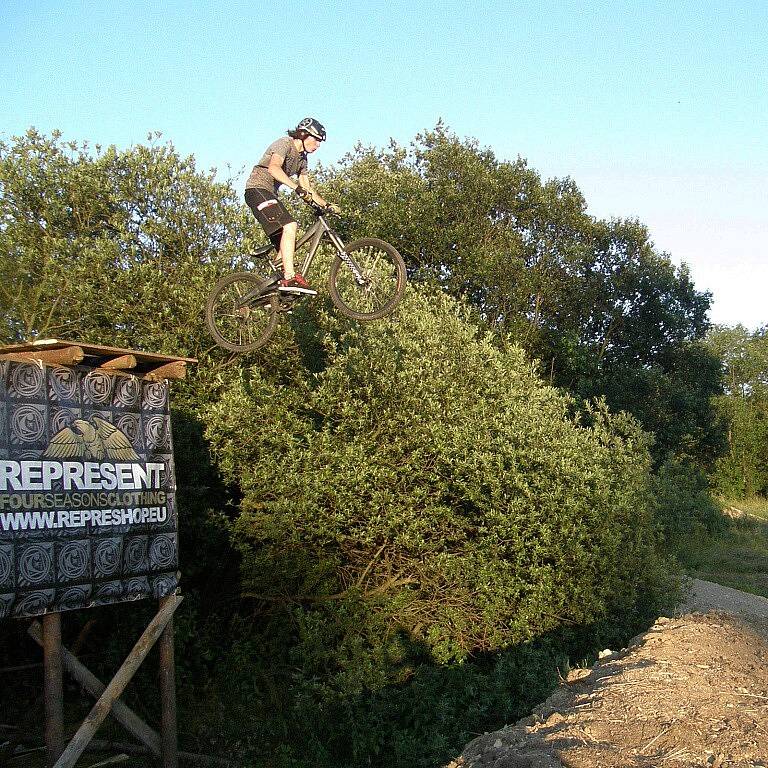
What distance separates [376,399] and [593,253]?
17.2 metres

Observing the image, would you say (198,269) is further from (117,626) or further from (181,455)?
(117,626)

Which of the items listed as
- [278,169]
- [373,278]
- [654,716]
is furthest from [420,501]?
[654,716]

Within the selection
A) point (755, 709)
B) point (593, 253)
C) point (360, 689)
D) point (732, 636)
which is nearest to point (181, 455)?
point (360, 689)

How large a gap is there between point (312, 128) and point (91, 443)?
4732 millimetres

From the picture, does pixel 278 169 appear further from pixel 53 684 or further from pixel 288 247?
pixel 53 684

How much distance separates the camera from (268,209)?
1000cm

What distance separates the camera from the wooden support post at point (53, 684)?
10430mm

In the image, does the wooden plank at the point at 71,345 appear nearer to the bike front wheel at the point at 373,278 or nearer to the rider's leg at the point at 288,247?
the rider's leg at the point at 288,247

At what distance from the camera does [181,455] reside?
556 inches

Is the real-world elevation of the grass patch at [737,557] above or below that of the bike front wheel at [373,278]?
below

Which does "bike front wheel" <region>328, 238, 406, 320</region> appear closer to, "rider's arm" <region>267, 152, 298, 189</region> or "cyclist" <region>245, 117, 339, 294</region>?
"cyclist" <region>245, 117, 339, 294</region>

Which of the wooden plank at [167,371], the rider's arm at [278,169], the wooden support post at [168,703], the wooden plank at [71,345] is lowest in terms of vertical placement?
the wooden support post at [168,703]

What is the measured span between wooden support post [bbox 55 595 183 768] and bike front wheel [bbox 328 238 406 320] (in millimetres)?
4745

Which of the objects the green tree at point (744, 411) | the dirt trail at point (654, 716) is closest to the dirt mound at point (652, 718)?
the dirt trail at point (654, 716)
